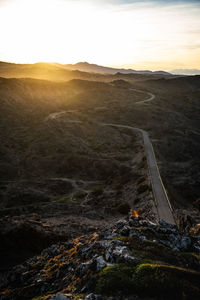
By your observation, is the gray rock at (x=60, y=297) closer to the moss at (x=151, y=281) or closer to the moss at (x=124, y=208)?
the moss at (x=151, y=281)

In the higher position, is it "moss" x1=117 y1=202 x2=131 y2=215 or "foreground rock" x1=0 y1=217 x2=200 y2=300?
"foreground rock" x1=0 y1=217 x2=200 y2=300

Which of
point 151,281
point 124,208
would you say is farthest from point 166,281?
point 124,208

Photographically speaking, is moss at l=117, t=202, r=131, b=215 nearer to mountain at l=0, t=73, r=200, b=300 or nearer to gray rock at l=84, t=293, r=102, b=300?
mountain at l=0, t=73, r=200, b=300

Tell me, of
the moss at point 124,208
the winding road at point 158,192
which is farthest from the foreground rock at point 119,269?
the moss at point 124,208

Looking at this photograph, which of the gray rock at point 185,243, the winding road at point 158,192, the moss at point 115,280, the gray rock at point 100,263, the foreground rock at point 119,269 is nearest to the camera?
the foreground rock at point 119,269

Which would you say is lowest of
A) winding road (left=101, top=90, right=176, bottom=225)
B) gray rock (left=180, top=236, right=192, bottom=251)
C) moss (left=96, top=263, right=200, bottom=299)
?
winding road (left=101, top=90, right=176, bottom=225)

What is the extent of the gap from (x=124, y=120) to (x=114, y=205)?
71.3 metres

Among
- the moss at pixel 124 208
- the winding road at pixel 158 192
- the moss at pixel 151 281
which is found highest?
the moss at pixel 151 281

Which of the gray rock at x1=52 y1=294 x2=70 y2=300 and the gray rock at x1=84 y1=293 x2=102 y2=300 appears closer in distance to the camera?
the gray rock at x1=84 y1=293 x2=102 y2=300

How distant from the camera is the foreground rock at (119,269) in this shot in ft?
37.2

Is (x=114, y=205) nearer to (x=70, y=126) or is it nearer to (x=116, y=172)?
(x=116, y=172)

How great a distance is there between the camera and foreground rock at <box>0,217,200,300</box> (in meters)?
11.4

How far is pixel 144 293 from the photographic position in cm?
1114

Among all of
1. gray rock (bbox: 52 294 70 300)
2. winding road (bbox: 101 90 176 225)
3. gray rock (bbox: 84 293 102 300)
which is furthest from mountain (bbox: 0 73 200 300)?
winding road (bbox: 101 90 176 225)
